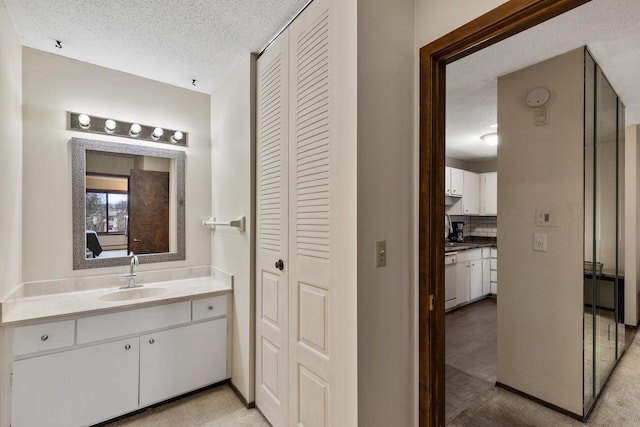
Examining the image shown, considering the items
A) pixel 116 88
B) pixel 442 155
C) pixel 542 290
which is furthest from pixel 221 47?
pixel 542 290

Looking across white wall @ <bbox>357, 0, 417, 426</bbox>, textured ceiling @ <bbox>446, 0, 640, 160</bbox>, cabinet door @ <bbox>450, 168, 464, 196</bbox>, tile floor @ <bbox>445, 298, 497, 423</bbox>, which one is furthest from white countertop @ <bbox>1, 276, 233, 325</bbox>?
cabinet door @ <bbox>450, 168, 464, 196</bbox>

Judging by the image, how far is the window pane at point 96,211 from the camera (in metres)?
2.29

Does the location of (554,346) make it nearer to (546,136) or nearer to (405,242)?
(546,136)

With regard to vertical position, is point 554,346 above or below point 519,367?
above

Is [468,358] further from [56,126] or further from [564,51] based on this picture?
[56,126]

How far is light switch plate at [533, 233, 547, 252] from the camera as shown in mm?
2131

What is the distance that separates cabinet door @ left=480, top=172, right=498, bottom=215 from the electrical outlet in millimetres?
4855

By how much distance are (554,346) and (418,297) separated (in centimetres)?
147

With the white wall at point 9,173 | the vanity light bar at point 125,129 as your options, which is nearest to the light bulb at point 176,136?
the vanity light bar at point 125,129

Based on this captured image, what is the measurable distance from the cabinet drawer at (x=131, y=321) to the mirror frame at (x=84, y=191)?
596 millimetres

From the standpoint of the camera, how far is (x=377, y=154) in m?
1.26

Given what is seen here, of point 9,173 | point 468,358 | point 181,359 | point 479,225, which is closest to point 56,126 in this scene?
point 9,173

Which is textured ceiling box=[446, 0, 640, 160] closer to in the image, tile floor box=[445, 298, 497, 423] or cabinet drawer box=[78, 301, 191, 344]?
tile floor box=[445, 298, 497, 423]

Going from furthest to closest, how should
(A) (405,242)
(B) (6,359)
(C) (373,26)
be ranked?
(B) (6,359) → (A) (405,242) → (C) (373,26)
